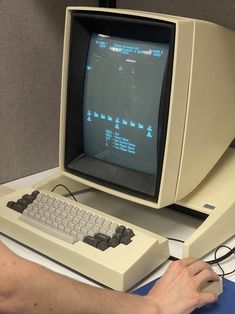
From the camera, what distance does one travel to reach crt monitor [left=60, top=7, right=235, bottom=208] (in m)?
0.87

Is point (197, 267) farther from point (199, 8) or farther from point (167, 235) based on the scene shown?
point (199, 8)

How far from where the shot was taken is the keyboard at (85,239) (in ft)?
2.74

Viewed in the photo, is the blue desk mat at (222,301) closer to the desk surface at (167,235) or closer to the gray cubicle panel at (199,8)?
the desk surface at (167,235)

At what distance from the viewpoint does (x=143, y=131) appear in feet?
3.15

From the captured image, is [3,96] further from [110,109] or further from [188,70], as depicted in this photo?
[188,70]

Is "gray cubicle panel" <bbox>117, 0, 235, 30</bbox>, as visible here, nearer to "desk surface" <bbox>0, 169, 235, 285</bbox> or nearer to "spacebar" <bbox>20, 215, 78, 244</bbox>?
"desk surface" <bbox>0, 169, 235, 285</bbox>

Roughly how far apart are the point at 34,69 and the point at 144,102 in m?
0.40

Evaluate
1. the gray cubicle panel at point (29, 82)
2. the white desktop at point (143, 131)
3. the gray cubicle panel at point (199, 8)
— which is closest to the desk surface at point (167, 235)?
the white desktop at point (143, 131)

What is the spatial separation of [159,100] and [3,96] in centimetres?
44

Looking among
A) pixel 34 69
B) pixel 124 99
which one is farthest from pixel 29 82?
pixel 124 99

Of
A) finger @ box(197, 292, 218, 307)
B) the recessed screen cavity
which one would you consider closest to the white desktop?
the recessed screen cavity

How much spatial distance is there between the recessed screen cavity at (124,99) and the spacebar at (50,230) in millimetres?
197

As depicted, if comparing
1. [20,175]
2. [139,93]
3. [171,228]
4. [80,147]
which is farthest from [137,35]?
[20,175]

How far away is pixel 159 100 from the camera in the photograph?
915 millimetres
